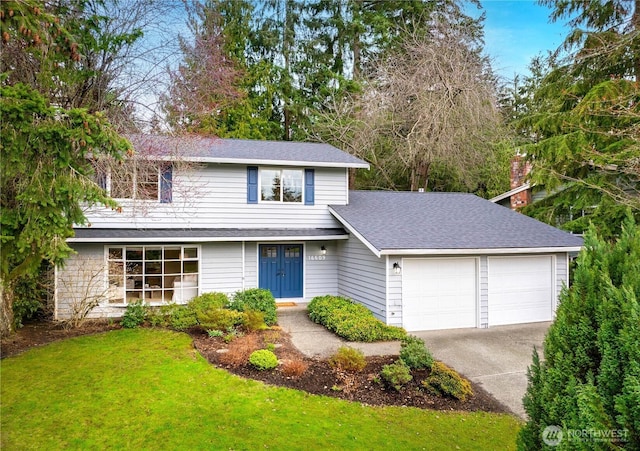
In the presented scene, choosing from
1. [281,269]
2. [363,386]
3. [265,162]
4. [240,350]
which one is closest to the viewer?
[363,386]

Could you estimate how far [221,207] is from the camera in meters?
12.2

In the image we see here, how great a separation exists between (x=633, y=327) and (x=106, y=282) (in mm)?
11851

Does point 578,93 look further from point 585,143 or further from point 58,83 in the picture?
point 58,83

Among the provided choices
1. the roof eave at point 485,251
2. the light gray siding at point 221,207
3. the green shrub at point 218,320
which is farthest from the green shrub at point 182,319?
the roof eave at point 485,251

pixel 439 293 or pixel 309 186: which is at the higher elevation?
pixel 309 186

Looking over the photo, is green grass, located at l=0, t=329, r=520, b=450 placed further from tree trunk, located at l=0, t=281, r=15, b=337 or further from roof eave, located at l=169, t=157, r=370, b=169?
roof eave, located at l=169, t=157, r=370, b=169

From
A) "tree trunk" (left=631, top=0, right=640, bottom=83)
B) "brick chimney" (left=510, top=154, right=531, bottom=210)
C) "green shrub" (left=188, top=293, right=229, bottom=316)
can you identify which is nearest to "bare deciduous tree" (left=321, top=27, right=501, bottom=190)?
"brick chimney" (left=510, top=154, right=531, bottom=210)

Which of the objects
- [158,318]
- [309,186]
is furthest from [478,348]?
[158,318]

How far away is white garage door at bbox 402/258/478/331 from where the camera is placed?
399 inches

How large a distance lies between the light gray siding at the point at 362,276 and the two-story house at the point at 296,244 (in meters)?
0.06

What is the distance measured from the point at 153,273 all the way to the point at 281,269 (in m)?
4.02

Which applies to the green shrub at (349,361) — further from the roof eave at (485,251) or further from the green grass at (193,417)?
the roof eave at (485,251)

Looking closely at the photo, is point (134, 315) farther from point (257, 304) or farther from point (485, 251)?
point (485, 251)

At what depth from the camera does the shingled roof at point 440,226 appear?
10.0 metres
